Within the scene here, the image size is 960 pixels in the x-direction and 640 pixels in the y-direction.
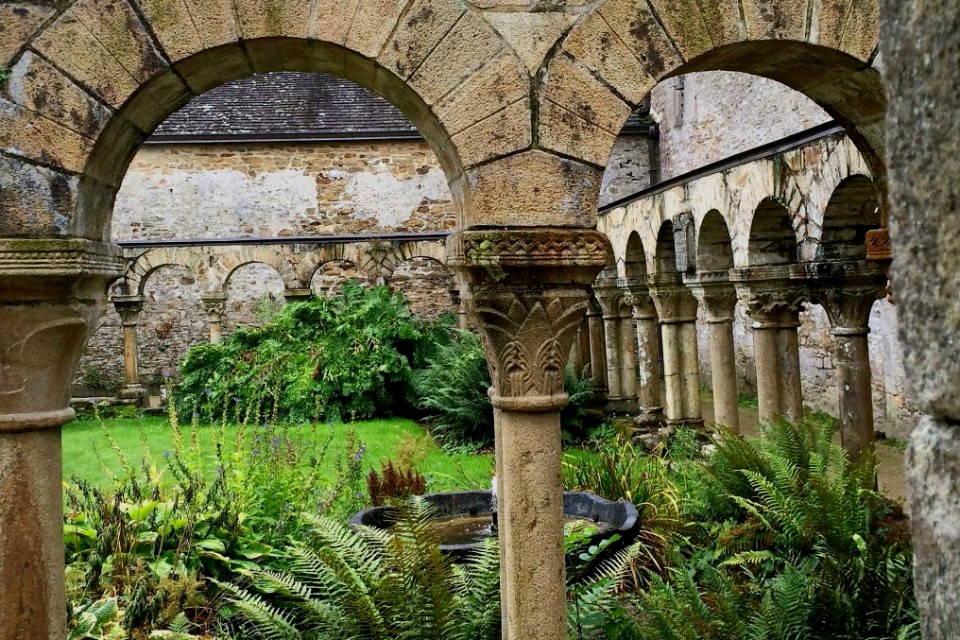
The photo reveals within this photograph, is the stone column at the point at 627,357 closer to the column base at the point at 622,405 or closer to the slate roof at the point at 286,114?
the column base at the point at 622,405

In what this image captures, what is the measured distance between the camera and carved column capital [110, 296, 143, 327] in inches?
519

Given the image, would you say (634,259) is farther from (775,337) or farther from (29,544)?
(29,544)

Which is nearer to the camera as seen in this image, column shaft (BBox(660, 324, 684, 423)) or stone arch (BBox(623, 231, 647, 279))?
column shaft (BBox(660, 324, 684, 423))

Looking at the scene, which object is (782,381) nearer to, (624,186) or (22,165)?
(22,165)

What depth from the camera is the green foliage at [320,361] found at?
37.8 feet

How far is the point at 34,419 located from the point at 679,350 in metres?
6.96

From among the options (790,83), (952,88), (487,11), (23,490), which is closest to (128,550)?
(23,490)

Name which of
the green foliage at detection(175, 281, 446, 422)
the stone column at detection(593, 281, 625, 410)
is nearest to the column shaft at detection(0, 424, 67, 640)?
the green foliage at detection(175, 281, 446, 422)

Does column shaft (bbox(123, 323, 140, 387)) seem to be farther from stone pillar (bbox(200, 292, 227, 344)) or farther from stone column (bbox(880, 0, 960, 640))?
stone column (bbox(880, 0, 960, 640))

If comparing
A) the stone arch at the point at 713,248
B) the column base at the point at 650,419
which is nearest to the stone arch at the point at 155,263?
the column base at the point at 650,419

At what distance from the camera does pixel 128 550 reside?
405cm

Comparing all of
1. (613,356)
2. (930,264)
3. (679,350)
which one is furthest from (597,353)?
(930,264)

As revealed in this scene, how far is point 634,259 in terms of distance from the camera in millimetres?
10328

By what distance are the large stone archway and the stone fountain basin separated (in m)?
1.30
